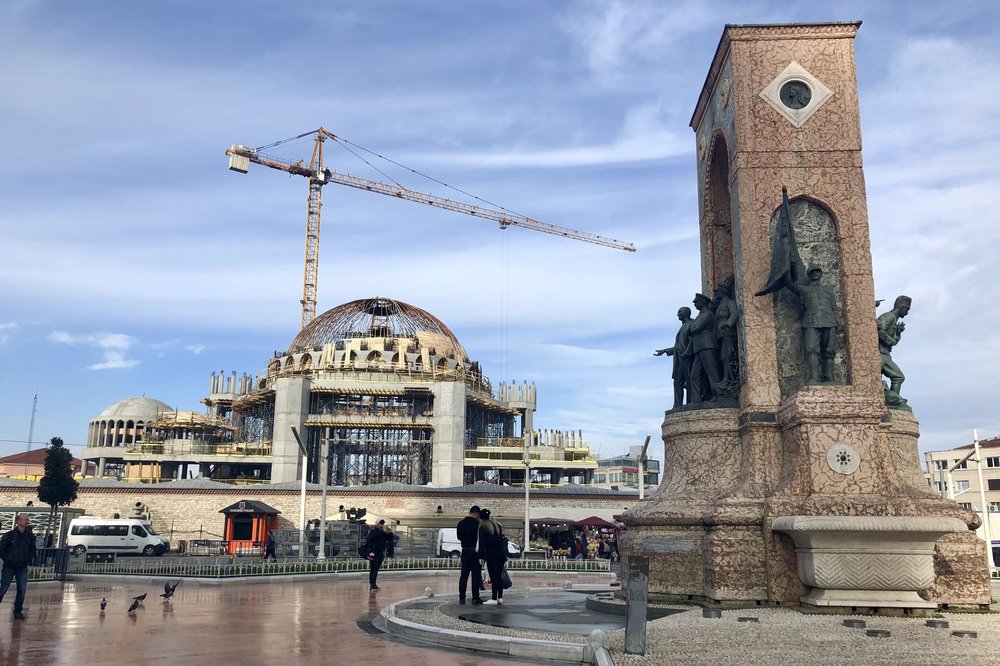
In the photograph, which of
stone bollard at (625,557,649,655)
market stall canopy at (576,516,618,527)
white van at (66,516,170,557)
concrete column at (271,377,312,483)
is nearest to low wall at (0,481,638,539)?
market stall canopy at (576,516,618,527)

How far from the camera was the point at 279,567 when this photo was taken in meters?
23.9

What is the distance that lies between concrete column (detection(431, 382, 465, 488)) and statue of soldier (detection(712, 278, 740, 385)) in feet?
154

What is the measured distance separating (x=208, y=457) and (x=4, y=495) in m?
15.1

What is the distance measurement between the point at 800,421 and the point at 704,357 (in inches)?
108

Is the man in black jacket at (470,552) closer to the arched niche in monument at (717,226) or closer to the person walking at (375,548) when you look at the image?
the person walking at (375,548)

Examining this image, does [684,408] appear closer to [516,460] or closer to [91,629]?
[91,629]

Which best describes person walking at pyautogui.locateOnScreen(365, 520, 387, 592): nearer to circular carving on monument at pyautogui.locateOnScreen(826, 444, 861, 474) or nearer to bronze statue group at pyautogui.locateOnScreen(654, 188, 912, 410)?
bronze statue group at pyautogui.locateOnScreen(654, 188, 912, 410)

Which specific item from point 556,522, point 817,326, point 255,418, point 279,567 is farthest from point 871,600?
point 255,418

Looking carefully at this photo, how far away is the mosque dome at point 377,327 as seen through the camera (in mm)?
67875

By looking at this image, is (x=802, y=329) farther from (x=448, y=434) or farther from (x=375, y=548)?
(x=448, y=434)

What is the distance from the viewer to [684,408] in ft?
49.4

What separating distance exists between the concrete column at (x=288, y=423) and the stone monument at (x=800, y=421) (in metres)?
49.5

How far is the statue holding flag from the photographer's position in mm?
13922

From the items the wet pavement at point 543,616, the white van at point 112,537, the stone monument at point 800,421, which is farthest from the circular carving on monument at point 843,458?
the white van at point 112,537
